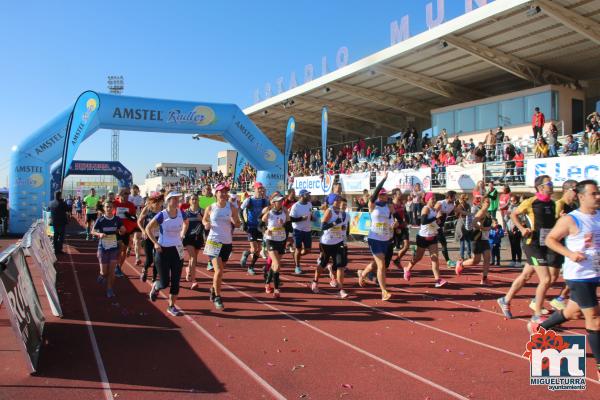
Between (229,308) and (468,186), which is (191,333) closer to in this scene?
(229,308)

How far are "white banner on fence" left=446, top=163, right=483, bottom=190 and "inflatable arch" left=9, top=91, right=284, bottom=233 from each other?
7107 millimetres

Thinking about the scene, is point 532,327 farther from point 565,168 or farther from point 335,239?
point 565,168

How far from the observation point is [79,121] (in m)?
15.0

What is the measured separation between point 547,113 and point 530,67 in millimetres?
2143

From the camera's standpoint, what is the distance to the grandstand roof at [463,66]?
1641 centimetres

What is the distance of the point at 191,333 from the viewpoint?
5879 millimetres

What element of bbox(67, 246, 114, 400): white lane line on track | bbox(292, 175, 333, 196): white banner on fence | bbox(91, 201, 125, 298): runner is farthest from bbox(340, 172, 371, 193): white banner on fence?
bbox(67, 246, 114, 400): white lane line on track

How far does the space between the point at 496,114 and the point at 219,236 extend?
770 inches

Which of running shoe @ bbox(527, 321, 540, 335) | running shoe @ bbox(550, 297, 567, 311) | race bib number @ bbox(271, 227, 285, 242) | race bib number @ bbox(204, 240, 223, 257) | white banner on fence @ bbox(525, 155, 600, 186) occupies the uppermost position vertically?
white banner on fence @ bbox(525, 155, 600, 186)

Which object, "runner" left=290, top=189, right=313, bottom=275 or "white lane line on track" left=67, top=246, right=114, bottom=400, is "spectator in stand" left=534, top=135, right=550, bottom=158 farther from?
"white lane line on track" left=67, top=246, right=114, bottom=400

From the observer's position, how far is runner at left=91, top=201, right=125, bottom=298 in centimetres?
763

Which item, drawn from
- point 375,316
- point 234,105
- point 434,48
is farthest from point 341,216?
point 434,48

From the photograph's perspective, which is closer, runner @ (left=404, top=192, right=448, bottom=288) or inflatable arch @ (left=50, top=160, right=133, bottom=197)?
runner @ (left=404, top=192, right=448, bottom=288)

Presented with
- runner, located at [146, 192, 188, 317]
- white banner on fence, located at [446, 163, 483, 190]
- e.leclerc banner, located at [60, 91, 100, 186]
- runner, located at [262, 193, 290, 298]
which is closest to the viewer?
runner, located at [146, 192, 188, 317]
